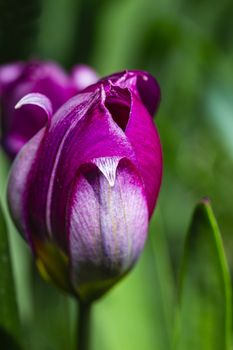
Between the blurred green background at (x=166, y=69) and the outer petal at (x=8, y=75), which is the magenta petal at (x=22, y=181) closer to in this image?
Result: the outer petal at (x=8, y=75)

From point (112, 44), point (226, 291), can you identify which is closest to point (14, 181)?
point (226, 291)

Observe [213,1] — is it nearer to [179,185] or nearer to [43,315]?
[179,185]

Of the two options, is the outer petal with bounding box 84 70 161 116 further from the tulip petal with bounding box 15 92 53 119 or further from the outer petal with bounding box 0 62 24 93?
the outer petal with bounding box 0 62 24 93

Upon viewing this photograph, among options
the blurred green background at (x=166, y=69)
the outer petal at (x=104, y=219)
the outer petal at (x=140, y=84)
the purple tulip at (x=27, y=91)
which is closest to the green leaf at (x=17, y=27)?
the blurred green background at (x=166, y=69)

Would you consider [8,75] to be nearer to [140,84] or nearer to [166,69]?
[140,84]

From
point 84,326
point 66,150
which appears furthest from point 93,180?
point 84,326

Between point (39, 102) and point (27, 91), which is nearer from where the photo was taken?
point (39, 102)
